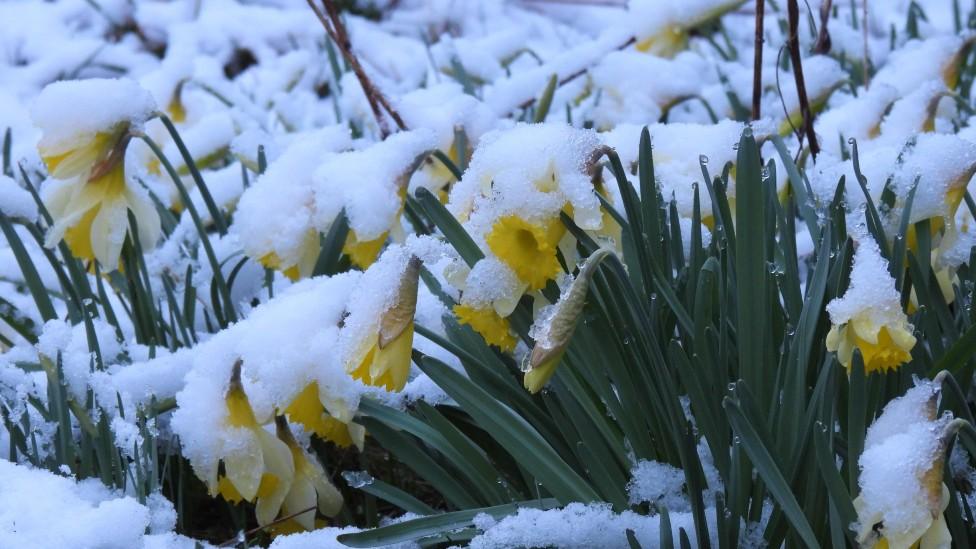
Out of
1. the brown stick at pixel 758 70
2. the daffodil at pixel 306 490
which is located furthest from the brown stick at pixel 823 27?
the daffodil at pixel 306 490

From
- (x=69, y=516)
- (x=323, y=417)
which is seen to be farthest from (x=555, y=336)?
→ (x=69, y=516)

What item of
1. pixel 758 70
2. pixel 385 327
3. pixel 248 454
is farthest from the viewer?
pixel 758 70

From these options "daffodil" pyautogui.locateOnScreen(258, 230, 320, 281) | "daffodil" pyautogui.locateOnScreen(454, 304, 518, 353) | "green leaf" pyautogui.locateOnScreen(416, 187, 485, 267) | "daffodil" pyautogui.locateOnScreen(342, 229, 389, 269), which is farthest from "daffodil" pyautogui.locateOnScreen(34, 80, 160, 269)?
"daffodil" pyautogui.locateOnScreen(454, 304, 518, 353)

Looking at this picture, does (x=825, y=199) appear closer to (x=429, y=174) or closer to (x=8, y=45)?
(x=429, y=174)

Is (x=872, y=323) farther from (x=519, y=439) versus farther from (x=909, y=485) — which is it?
(x=519, y=439)

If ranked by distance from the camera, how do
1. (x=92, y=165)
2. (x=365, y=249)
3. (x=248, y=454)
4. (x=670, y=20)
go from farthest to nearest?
(x=670, y=20)
(x=92, y=165)
(x=365, y=249)
(x=248, y=454)

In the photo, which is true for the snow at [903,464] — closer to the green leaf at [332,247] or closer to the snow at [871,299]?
the snow at [871,299]

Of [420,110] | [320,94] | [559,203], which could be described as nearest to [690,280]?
[559,203]
